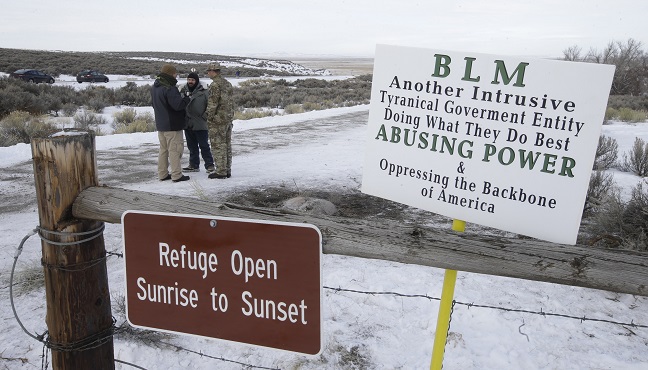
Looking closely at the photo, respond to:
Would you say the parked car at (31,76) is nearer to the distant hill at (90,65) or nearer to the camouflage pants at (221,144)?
the distant hill at (90,65)

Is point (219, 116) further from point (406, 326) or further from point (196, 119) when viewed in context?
point (406, 326)

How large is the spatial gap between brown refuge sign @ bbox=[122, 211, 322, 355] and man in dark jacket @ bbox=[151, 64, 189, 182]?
5707 mm

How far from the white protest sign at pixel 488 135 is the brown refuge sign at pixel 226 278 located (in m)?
0.63

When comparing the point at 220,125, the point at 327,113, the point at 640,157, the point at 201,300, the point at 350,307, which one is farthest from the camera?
the point at 327,113

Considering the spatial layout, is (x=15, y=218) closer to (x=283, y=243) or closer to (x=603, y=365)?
(x=283, y=243)

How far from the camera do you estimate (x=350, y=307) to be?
13.2 ft

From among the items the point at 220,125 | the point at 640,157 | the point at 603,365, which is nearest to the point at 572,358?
the point at 603,365

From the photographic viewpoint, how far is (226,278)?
175 centimetres

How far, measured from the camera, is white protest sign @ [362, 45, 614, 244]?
1714mm

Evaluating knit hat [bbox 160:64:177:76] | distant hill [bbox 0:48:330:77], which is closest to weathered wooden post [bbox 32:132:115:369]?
knit hat [bbox 160:64:177:76]

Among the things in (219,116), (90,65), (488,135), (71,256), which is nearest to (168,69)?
(219,116)

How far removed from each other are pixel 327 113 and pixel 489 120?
18.3 m

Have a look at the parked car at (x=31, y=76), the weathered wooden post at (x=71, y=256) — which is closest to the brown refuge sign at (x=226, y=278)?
the weathered wooden post at (x=71, y=256)

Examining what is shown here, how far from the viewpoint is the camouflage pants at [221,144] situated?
25.0 ft
